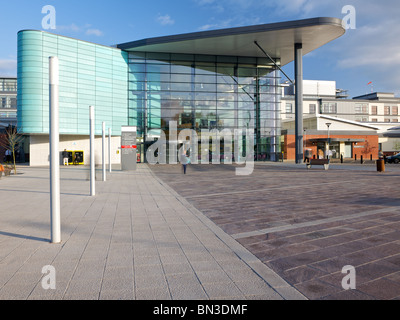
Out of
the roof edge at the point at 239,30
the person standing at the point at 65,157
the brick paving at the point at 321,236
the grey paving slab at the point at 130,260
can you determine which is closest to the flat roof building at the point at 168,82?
the roof edge at the point at 239,30

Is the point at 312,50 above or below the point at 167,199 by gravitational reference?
above

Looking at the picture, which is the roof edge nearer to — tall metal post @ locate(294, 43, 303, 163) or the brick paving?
tall metal post @ locate(294, 43, 303, 163)

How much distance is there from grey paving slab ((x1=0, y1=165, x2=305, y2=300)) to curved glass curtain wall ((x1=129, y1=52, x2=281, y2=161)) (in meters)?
28.3

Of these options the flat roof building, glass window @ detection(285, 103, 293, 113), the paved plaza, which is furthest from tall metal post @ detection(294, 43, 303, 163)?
glass window @ detection(285, 103, 293, 113)

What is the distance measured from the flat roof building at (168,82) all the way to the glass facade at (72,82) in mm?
91

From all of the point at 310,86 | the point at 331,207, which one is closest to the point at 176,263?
the point at 331,207

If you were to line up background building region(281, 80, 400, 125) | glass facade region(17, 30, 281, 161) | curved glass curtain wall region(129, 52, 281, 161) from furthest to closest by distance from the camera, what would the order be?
background building region(281, 80, 400, 125) → curved glass curtain wall region(129, 52, 281, 161) → glass facade region(17, 30, 281, 161)

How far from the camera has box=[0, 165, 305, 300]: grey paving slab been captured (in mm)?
3160

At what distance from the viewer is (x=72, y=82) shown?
104 ft

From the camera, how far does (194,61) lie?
35875 mm

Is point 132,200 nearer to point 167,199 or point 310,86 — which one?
point 167,199

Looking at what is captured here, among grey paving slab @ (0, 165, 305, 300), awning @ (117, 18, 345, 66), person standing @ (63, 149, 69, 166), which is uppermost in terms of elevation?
awning @ (117, 18, 345, 66)

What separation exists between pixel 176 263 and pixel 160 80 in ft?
107

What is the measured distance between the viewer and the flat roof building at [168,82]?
2975 cm
